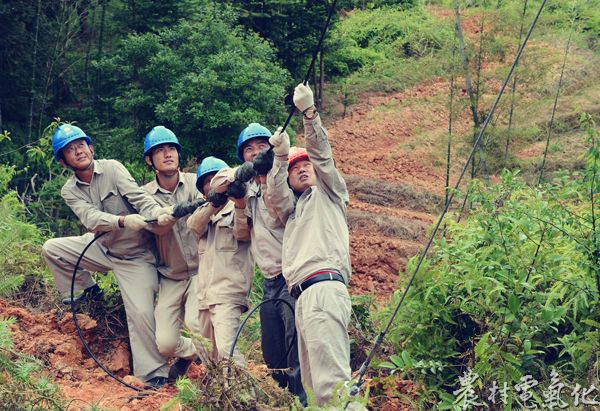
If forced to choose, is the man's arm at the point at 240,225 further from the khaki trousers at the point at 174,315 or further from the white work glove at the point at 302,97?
the white work glove at the point at 302,97

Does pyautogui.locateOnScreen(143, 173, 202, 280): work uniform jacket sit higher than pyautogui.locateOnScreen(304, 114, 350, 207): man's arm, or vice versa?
pyautogui.locateOnScreen(304, 114, 350, 207): man's arm

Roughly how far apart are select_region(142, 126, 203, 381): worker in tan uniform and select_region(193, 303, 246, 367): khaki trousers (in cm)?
27

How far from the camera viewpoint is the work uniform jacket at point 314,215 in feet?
17.1

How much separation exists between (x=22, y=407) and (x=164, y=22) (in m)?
10.1

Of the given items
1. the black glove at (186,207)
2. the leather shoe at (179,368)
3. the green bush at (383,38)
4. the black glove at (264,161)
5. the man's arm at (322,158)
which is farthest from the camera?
the green bush at (383,38)

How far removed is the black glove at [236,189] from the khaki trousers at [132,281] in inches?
52.6

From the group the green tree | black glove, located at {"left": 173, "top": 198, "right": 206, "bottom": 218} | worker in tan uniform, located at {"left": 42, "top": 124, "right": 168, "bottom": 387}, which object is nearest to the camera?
black glove, located at {"left": 173, "top": 198, "right": 206, "bottom": 218}

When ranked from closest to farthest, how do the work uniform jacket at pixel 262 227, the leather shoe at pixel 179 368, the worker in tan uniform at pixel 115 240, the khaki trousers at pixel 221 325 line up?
the work uniform jacket at pixel 262 227, the khaki trousers at pixel 221 325, the worker in tan uniform at pixel 115 240, the leather shoe at pixel 179 368

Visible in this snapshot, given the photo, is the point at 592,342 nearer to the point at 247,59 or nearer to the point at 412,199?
the point at 247,59

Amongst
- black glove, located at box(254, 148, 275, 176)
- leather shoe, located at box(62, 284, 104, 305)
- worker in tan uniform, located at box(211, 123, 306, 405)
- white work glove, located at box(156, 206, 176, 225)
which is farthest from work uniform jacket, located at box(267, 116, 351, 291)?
leather shoe, located at box(62, 284, 104, 305)

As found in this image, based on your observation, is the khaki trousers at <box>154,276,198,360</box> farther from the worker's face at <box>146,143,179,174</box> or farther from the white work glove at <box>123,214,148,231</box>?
the worker's face at <box>146,143,179,174</box>

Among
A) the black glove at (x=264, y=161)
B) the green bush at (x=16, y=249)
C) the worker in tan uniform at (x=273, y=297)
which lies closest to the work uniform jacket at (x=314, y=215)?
the black glove at (x=264, y=161)

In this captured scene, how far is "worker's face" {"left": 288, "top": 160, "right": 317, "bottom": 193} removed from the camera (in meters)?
Answer: 5.58

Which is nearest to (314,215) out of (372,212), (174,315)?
(174,315)
